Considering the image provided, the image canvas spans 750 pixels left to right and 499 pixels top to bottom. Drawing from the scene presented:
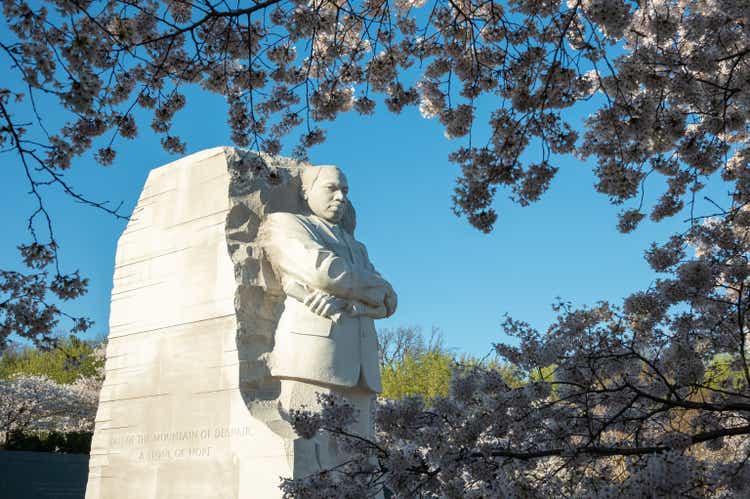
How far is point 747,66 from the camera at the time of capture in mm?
4445

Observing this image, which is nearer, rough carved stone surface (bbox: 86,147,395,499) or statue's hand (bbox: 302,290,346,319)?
rough carved stone surface (bbox: 86,147,395,499)

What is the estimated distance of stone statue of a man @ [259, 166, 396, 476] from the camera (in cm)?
612

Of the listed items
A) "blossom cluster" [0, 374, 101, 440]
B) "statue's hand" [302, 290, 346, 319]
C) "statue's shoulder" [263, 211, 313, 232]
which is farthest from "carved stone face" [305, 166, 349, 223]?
"blossom cluster" [0, 374, 101, 440]

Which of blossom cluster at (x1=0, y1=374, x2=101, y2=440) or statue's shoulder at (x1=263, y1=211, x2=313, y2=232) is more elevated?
blossom cluster at (x1=0, y1=374, x2=101, y2=440)

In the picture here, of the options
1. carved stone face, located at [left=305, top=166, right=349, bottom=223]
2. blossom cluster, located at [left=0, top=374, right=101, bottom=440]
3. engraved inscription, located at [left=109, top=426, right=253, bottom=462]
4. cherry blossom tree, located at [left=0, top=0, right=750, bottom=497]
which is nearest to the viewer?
cherry blossom tree, located at [left=0, top=0, right=750, bottom=497]

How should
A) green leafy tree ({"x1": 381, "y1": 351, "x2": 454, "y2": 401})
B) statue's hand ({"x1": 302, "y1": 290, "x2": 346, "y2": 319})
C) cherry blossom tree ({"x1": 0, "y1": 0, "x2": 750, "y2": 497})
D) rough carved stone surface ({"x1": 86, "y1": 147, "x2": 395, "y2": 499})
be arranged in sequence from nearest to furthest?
cherry blossom tree ({"x1": 0, "y1": 0, "x2": 750, "y2": 497}) → rough carved stone surface ({"x1": 86, "y1": 147, "x2": 395, "y2": 499}) → statue's hand ({"x1": 302, "y1": 290, "x2": 346, "y2": 319}) → green leafy tree ({"x1": 381, "y1": 351, "x2": 454, "y2": 401})

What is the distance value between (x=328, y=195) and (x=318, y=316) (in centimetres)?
142

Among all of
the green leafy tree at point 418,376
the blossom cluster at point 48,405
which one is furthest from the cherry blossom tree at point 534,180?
the green leafy tree at point 418,376

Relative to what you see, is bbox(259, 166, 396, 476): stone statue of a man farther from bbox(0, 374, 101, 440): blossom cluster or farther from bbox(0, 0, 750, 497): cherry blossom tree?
bbox(0, 374, 101, 440): blossom cluster

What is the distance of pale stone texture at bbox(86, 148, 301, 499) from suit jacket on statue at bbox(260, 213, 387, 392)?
0.71 ft

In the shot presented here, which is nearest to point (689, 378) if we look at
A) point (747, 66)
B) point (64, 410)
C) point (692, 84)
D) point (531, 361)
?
point (531, 361)

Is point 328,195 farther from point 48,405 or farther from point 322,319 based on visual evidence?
point 48,405

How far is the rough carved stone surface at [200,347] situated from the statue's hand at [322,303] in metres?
0.22

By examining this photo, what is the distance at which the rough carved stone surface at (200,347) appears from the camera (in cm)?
598
